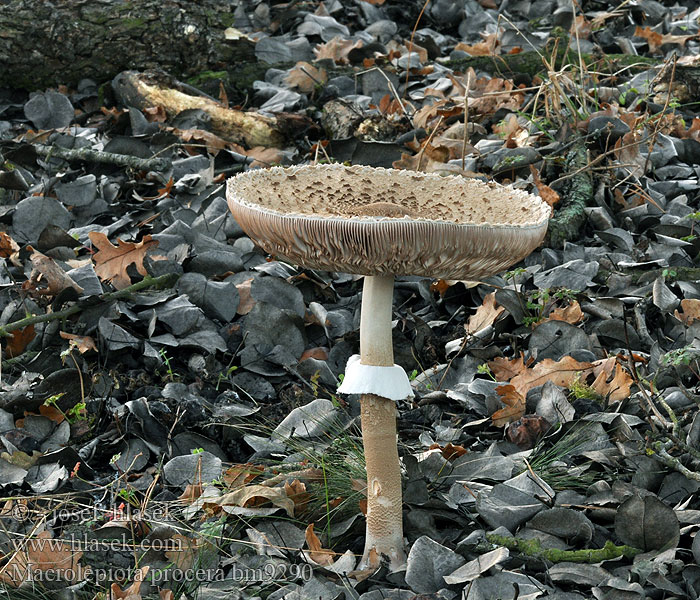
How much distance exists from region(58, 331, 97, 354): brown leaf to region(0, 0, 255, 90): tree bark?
3016 mm

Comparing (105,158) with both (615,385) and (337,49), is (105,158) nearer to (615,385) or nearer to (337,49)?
(337,49)

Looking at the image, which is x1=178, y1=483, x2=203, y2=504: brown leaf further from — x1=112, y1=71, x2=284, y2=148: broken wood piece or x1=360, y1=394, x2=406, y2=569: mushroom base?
x1=112, y1=71, x2=284, y2=148: broken wood piece

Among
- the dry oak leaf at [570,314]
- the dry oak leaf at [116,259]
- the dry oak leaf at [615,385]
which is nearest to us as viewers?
the dry oak leaf at [615,385]

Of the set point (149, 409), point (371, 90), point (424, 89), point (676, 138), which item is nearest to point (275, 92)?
point (371, 90)

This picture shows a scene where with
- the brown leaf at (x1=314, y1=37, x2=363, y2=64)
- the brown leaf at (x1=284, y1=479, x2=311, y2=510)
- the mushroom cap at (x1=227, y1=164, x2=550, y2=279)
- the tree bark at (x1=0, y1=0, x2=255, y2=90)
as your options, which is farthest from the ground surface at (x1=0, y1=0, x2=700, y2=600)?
the mushroom cap at (x1=227, y1=164, x2=550, y2=279)

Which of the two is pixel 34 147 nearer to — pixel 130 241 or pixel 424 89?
pixel 130 241

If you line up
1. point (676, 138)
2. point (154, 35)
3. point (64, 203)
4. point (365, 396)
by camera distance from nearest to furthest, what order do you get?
point (365, 396)
point (64, 203)
point (676, 138)
point (154, 35)

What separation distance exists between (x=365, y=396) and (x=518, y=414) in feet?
3.30

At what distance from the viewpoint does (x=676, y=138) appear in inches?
210

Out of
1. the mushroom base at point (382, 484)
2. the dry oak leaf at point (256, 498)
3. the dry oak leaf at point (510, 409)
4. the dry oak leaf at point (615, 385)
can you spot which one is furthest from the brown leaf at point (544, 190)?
the dry oak leaf at point (256, 498)

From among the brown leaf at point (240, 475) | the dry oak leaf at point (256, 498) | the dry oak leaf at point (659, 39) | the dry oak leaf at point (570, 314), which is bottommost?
the brown leaf at point (240, 475)

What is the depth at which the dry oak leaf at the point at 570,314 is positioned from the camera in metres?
3.93

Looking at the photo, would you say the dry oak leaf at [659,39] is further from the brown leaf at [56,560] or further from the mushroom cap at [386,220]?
the brown leaf at [56,560]

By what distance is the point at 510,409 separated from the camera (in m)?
3.44
